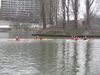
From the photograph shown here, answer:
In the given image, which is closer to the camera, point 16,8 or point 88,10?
point 88,10

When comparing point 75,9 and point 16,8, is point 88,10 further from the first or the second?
point 16,8

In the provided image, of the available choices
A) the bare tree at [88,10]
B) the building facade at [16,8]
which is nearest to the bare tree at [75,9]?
the bare tree at [88,10]

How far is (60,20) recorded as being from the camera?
213 ft

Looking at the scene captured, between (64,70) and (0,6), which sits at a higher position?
(0,6)

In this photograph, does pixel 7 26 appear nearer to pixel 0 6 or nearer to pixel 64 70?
pixel 0 6

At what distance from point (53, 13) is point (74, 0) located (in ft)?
31.4

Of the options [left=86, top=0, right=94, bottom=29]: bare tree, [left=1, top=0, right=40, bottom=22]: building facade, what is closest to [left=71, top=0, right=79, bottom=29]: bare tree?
[left=86, top=0, right=94, bottom=29]: bare tree

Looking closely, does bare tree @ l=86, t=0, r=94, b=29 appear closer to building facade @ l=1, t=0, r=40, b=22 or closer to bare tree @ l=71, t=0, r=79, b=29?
bare tree @ l=71, t=0, r=79, b=29

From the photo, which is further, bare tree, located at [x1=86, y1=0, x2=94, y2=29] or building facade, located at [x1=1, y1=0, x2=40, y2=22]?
building facade, located at [x1=1, y1=0, x2=40, y2=22]

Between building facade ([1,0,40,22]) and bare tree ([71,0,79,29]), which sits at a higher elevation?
building facade ([1,0,40,22])

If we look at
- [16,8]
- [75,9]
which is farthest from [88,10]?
[16,8]

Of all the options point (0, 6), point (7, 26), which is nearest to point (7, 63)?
point (7, 26)

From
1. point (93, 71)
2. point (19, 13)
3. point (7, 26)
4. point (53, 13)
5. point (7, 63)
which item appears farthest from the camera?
point (19, 13)

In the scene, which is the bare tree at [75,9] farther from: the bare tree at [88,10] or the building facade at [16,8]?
the building facade at [16,8]
